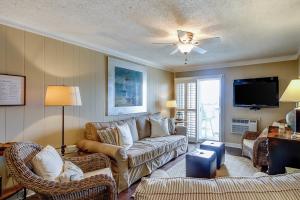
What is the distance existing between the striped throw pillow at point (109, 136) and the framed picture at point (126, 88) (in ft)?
2.35

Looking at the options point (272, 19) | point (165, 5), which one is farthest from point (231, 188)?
point (272, 19)

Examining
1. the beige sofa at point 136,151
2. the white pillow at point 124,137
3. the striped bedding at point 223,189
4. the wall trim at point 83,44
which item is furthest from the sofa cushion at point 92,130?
the striped bedding at point 223,189

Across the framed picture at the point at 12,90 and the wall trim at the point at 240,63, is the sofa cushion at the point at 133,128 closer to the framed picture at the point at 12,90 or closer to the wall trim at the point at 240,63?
the framed picture at the point at 12,90

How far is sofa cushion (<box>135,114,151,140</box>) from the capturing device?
13.9 ft

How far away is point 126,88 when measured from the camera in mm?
4320

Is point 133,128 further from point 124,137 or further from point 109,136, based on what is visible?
point 109,136

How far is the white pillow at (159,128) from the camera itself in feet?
14.3

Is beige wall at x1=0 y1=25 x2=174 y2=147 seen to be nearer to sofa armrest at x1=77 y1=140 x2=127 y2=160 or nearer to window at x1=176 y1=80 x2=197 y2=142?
sofa armrest at x1=77 y1=140 x2=127 y2=160

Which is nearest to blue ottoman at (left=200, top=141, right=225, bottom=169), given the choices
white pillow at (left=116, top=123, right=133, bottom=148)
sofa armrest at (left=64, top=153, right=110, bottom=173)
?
white pillow at (left=116, top=123, right=133, bottom=148)

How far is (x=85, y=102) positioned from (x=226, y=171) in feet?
9.33

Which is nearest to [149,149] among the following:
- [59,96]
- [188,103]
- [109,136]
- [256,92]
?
[109,136]

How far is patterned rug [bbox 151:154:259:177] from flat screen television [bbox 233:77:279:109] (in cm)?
146

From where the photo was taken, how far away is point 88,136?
10.8ft

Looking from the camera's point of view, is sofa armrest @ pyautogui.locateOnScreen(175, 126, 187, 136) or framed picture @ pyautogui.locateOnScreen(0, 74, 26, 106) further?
sofa armrest @ pyautogui.locateOnScreen(175, 126, 187, 136)
